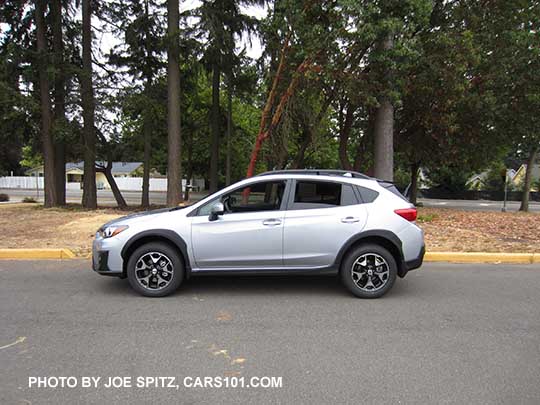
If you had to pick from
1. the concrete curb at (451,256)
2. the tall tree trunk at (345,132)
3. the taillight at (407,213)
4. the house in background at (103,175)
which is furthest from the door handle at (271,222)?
the house in background at (103,175)

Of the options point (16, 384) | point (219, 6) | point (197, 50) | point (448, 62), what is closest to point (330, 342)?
point (16, 384)

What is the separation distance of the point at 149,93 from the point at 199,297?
15.4 metres

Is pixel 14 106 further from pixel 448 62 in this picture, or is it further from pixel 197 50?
pixel 448 62

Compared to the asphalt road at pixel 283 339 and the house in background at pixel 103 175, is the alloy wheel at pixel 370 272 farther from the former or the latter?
the house in background at pixel 103 175

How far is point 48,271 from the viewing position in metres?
6.53

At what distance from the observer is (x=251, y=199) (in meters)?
6.19

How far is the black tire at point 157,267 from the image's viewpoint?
506cm

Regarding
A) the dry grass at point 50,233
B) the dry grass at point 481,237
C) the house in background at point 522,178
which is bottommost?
the dry grass at point 50,233

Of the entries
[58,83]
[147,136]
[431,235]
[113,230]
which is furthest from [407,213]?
[147,136]

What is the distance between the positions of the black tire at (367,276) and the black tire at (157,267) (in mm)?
2157

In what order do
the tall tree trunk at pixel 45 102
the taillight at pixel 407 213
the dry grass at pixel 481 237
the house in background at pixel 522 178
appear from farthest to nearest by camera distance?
the house in background at pixel 522 178 < the tall tree trunk at pixel 45 102 < the dry grass at pixel 481 237 < the taillight at pixel 407 213

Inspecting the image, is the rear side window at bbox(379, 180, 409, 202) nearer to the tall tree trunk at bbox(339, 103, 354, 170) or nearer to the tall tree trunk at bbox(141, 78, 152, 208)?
the tall tree trunk at bbox(339, 103, 354, 170)

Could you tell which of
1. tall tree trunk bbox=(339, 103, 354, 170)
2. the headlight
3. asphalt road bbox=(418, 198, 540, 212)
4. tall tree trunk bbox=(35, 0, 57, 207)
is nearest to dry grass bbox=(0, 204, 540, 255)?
the headlight

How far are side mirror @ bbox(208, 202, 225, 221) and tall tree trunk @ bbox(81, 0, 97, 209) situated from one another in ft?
46.0
